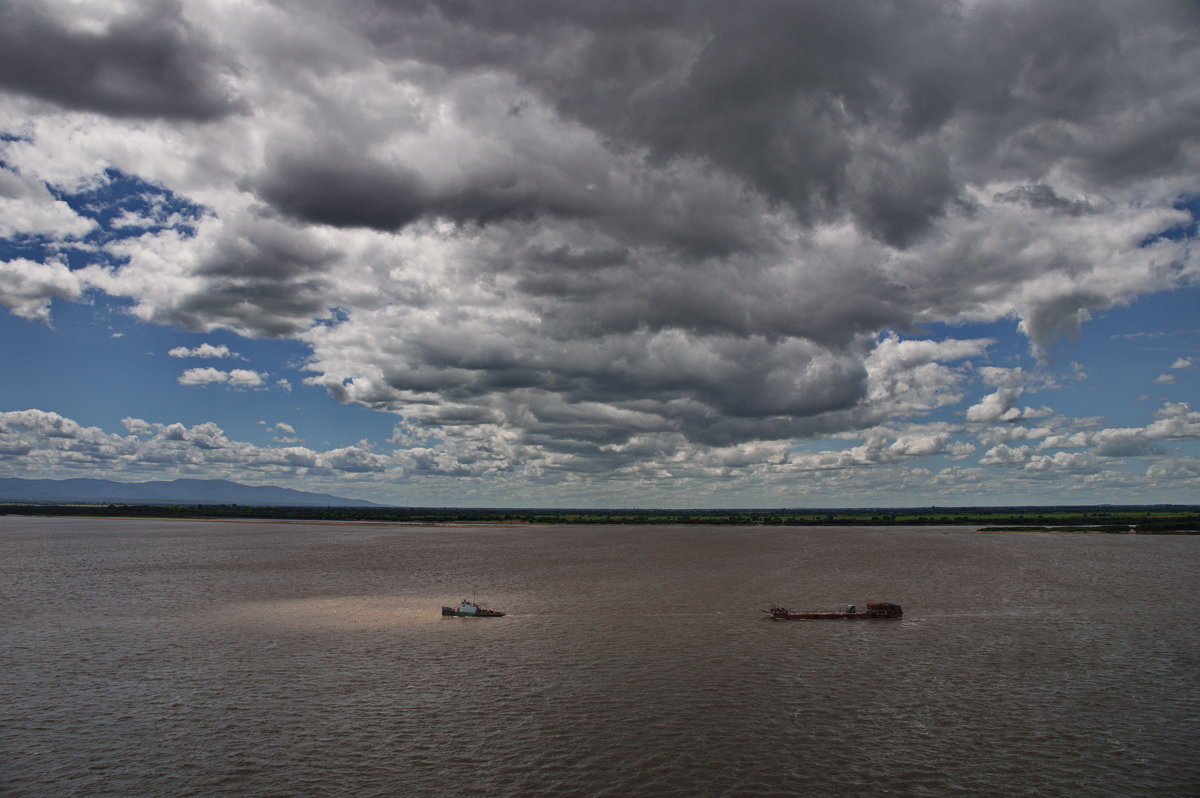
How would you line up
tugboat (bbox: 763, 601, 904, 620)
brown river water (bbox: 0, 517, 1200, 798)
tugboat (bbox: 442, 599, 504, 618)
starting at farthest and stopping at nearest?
1. tugboat (bbox: 442, 599, 504, 618)
2. tugboat (bbox: 763, 601, 904, 620)
3. brown river water (bbox: 0, 517, 1200, 798)

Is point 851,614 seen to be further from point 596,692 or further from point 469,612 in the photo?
point 469,612

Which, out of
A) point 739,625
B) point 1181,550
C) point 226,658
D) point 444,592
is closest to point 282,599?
point 444,592

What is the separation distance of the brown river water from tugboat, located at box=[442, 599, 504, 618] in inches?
41.8

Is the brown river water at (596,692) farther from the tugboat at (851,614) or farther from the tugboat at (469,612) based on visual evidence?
the tugboat at (851,614)

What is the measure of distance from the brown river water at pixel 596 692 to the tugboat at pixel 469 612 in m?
1.06

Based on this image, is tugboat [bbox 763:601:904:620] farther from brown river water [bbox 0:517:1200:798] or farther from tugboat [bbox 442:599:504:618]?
tugboat [bbox 442:599:504:618]

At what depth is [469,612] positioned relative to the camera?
56.0 meters

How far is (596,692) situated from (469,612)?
2262 cm

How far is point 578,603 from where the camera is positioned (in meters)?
64.0

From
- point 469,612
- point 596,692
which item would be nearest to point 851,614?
point 596,692

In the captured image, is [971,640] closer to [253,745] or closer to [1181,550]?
[253,745]

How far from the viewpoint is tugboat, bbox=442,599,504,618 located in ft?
184

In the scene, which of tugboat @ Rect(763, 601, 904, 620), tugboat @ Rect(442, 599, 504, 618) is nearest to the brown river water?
tugboat @ Rect(442, 599, 504, 618)

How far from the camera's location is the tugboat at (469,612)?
56000 millimetres
